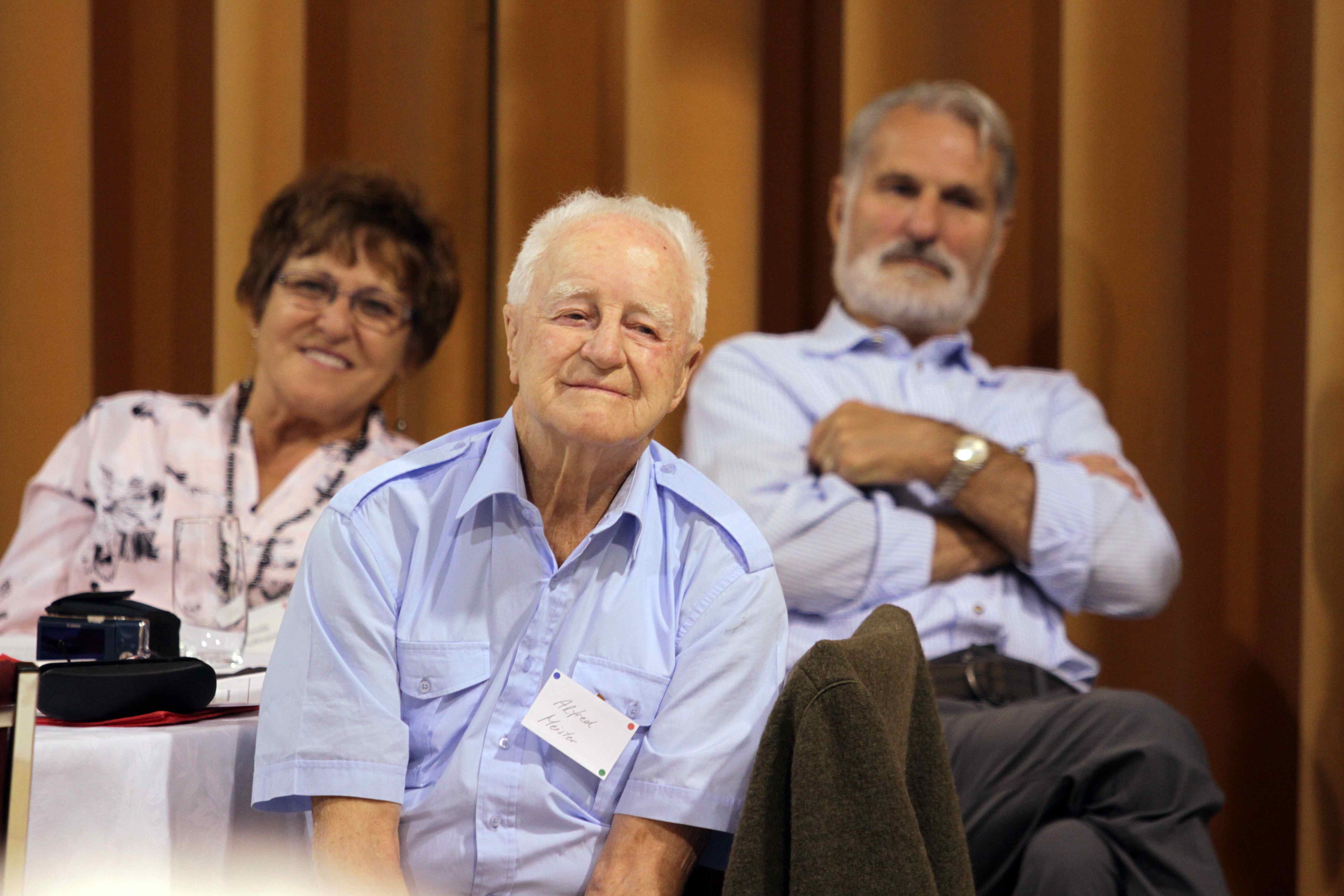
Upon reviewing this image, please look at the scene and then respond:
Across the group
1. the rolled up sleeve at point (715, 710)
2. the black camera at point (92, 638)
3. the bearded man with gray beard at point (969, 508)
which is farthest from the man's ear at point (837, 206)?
the black camera at point (92, 638)

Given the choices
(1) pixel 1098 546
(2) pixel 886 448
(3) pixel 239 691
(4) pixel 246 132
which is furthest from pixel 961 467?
(4) pixel 246 132

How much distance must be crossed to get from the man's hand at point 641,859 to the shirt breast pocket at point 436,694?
0.20 meters

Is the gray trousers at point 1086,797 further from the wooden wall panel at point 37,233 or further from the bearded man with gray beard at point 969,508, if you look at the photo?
the wooden wall panel at point 37,233

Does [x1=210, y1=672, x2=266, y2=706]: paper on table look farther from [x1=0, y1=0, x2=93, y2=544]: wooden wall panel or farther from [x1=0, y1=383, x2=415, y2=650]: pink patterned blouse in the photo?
[x1=0, y1=0, x2=93, y2=544]: wooden wall panel

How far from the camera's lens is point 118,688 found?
126 centimetres

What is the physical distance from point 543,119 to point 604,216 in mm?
2128

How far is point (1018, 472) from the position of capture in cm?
231

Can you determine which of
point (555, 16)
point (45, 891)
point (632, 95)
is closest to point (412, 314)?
point (632, 95)

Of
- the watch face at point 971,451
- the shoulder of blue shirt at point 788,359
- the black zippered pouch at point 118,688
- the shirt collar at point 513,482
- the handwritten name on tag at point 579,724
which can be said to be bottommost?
the handwritten name on tag at point 579,724

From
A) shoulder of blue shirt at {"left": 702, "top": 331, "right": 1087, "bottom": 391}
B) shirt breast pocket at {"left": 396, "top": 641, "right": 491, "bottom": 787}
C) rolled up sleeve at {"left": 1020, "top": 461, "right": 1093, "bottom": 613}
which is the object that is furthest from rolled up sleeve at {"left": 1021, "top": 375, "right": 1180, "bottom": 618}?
shirt breast pocket at {"left": 396, "top": 641, "right": 491, "bottom": 787}

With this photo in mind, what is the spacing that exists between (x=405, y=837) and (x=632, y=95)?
227 cm

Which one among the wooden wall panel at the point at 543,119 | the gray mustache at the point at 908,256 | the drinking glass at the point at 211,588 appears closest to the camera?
the drinking glass at the point at 211,588

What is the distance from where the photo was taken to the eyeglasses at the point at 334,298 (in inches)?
100

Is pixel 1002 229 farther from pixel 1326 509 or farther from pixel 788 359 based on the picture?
pixel 1326 509
